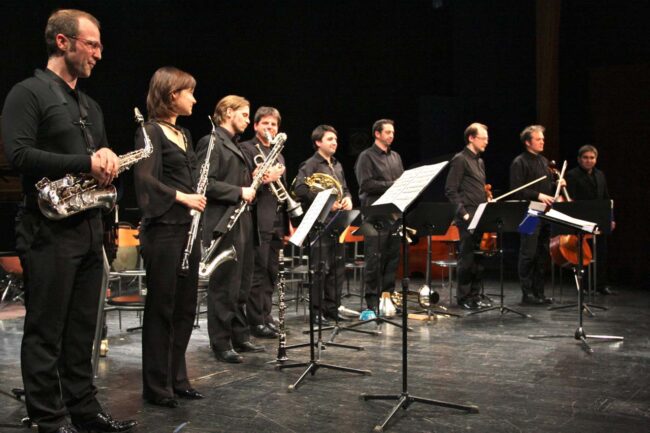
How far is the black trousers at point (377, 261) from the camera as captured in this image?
6.47 meters

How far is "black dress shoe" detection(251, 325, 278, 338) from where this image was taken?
5531 millimetres

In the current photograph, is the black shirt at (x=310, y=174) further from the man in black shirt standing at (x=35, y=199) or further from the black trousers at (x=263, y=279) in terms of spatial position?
the man in black shirt standing at (x=35, y=199)

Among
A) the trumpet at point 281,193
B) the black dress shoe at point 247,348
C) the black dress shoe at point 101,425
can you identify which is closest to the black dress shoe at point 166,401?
the black dress shoe at point 101,425

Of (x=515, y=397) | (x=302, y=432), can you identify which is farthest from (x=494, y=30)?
(x=302, y=432)

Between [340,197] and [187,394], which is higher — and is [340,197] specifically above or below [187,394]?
above

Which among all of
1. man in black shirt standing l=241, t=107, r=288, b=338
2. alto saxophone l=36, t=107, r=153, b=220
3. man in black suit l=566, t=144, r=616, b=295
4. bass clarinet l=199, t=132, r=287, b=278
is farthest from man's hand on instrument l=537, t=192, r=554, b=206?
alto saxophone l=36, t=107, r=153, b=220

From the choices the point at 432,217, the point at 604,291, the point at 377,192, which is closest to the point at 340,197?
the point at 377,192

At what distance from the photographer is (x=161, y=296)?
11.3 feet

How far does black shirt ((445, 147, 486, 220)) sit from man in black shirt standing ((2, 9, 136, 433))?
459cm

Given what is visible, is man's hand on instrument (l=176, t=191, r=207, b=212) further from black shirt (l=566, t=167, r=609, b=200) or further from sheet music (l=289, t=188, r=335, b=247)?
black shirt (l=566, t=167, r=609, b=200)

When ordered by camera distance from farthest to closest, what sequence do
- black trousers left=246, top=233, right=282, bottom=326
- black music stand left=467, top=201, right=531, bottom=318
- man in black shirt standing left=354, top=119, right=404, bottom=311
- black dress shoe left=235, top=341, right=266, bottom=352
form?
man in black shirt standing left=354, top=119, right=404, bottom=311
black music stand left=467, top=201, right=531, bottom=318
black trousers left=246, top=233, right=282, bottom=326
black dress shoe left=235, top=341, right=266, bottom=352

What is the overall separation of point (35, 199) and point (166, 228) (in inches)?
30.2

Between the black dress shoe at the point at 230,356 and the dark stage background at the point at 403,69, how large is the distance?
5.16 metres

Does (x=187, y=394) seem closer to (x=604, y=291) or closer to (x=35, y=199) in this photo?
(x=35, y=199)
